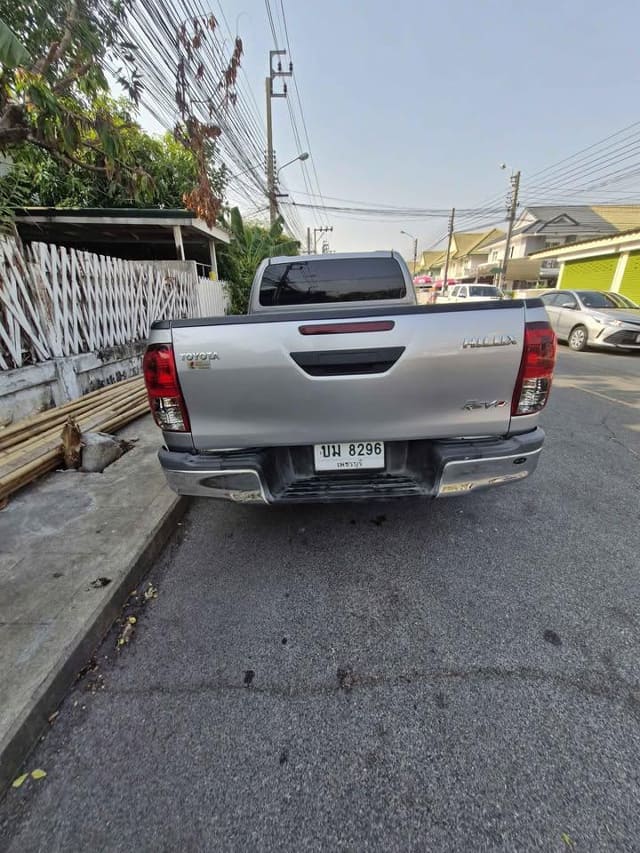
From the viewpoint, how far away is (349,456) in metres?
2.14

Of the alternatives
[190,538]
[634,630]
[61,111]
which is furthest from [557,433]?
[61,111]

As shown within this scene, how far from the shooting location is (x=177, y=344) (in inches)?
73.6

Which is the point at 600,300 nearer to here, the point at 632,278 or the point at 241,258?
the point at 632,278

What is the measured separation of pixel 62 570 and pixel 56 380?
3053 mm

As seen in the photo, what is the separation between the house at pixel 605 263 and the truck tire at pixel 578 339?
7.17m

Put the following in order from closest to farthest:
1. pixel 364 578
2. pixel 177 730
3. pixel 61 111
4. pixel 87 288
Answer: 1. pixel 177 730
2. pixel 364 578
3. pixel 61 111
4. pixel 87 288

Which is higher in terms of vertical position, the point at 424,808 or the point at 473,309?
the point at 473,309

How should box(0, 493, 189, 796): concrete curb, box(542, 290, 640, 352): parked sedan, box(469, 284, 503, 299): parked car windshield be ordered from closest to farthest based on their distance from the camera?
box(0, 493, 189, 796): concrete curb < box(542, 290, 640, 352): parked sedan < box(469, 284, 503, 299): parked car windshield

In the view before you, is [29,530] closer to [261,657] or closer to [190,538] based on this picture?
[190,538]

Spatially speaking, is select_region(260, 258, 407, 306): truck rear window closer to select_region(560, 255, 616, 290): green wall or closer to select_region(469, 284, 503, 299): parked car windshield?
select_region(469, 284, 503, 299): parked car windshield

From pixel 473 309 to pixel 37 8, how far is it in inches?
165

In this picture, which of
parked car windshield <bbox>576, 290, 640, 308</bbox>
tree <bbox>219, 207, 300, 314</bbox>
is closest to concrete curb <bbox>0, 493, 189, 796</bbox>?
parked car windshield <bbox>576, 290, 640, 308</bbox>

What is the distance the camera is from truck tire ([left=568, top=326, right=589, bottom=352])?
33.1 feet

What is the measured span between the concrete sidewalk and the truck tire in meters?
11.1
